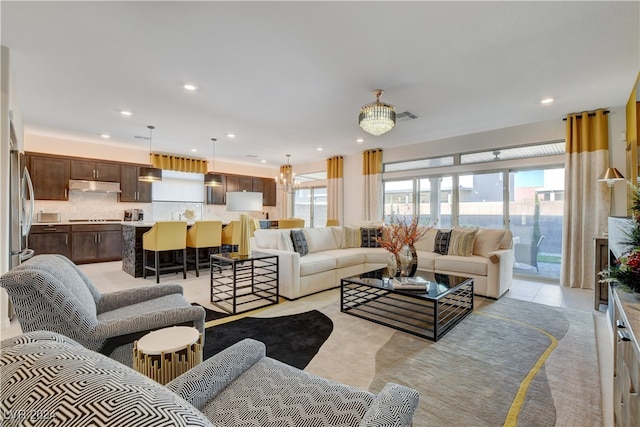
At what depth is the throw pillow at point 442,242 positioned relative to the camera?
461 centimetres

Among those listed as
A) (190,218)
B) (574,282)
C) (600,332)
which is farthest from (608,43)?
(190,218)

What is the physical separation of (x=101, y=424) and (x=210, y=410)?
75 cm

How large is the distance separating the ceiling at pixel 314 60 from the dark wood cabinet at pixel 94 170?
61.1 inches

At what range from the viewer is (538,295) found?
4.05 meters

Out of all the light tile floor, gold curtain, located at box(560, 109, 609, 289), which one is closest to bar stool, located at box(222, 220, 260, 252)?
the light tile floor

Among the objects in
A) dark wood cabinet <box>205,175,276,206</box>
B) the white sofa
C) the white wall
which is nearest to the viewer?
the white wall

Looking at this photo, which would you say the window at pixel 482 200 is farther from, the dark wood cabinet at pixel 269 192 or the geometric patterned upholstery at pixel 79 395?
the geometric patterned upholstery at pixel 79 395

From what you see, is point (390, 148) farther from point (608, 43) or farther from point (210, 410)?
point (210, 410)

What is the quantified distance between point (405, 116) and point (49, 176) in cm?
719

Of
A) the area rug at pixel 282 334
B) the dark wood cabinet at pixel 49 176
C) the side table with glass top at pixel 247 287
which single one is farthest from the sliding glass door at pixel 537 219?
the dark wood cabinet at pixel 49 176

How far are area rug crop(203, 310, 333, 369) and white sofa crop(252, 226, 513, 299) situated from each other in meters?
0.72

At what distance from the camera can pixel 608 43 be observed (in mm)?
2572

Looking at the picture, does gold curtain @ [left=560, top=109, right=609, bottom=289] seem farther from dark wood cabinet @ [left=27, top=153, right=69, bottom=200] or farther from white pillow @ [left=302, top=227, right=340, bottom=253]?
dark wood cabinet @ [left=27, top=153, right=69, bottom=200]

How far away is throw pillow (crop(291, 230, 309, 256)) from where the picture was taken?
4.34 metres
